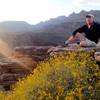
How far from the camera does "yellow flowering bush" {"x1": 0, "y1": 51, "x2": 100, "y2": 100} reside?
12312mm

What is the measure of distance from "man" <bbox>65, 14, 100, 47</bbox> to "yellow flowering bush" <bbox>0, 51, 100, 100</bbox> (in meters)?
1.22

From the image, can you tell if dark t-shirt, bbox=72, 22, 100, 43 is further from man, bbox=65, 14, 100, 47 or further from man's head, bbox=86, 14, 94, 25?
man's head, bbox=86, 14, 94, 25

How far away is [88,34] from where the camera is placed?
15.0 m

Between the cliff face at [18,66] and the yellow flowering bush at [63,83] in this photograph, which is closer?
the yellow flowering bush at [63,83]

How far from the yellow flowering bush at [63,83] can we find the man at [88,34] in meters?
1.22

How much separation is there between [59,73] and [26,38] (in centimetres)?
6055

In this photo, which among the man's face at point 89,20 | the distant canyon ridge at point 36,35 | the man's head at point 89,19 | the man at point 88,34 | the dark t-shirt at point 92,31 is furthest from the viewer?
the distant canyon ridge at point 36,35

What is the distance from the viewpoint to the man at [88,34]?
48.2 feet

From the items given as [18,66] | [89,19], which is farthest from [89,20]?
[18,66]

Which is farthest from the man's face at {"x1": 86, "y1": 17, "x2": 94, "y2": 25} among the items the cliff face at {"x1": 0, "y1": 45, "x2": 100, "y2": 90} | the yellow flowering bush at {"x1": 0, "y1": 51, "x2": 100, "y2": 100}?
the cliff face at {"x1": 0, "y1": 45, "x2": 100, "y2": 90}

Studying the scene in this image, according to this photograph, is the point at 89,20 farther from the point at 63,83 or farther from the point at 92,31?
the point at 63,83

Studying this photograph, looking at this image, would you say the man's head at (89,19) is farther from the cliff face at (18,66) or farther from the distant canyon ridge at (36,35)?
the distant canyon ridge at (36,35)

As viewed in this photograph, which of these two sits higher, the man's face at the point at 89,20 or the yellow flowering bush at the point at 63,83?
the man's face at the point at 89,20

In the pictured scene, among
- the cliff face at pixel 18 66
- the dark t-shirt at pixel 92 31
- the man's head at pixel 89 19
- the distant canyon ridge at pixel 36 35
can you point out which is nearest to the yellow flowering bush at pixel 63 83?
the dark t-shirt at pixel 92 31
